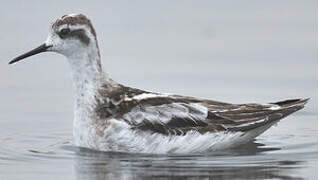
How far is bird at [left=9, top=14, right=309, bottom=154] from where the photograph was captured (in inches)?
743

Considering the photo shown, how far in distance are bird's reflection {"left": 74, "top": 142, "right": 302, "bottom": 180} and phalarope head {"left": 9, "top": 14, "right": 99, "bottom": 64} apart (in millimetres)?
1703

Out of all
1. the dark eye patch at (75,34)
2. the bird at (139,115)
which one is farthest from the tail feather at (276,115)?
the dark eye patch at (75,34)

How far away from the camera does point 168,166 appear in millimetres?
17984

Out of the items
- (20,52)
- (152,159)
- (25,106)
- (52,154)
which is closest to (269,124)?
(152,159)

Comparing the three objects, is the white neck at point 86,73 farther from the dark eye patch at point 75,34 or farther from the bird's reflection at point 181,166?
the bird's reflection at point 181,166

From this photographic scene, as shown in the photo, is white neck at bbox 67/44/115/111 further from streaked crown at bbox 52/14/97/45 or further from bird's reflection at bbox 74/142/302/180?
bird's reflection at bbox 74/142/302/180

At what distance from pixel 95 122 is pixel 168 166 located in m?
1.74

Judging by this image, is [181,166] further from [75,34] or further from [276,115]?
[75,34]

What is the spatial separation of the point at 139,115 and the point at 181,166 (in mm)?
1386

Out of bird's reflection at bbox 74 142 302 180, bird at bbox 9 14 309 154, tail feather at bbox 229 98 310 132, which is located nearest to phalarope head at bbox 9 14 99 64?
bird at bbox 9 14 309 154

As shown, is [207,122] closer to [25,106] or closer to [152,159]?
[152,159]

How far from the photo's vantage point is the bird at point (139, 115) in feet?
61.9

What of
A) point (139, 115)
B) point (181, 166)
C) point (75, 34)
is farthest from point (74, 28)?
point (181, 166)

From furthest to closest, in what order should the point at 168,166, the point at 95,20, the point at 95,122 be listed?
1. the point at 95,20
2. the point at 95,122
3. the point at 168,166
